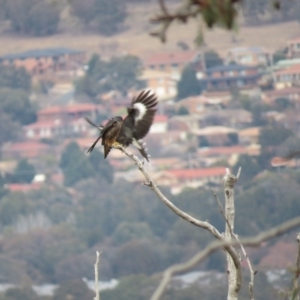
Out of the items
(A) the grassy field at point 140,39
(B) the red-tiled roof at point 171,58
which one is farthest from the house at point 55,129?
(B) the red-tiled roof at point 171,58

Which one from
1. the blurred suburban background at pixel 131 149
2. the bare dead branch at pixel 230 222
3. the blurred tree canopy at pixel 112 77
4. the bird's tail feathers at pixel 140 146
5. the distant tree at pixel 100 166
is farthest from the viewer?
the blurred tree canopy at pixel 112 77

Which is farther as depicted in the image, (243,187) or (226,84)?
(226,84)

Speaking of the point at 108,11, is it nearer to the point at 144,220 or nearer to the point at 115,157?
the point at 115,157

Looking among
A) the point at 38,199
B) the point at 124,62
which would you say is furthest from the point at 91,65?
the point at 38,199

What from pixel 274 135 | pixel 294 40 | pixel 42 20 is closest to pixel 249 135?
pixel 274 135

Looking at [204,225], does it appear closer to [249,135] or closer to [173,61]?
[249,135]

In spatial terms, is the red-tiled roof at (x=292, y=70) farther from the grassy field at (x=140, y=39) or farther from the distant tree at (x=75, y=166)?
the distant tree at (x=75, y=166)
